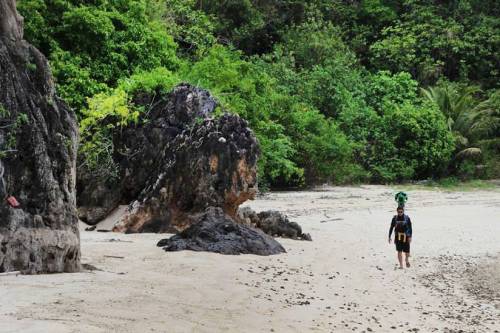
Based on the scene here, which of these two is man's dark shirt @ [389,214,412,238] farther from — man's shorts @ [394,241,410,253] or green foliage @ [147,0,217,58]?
green foliage @ [147,0,217,58]

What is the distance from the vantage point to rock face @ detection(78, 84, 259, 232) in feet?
43.8

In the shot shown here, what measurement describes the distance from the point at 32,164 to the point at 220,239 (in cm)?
439

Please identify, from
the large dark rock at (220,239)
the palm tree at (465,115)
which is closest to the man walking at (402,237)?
the large dark rock at (220,239)

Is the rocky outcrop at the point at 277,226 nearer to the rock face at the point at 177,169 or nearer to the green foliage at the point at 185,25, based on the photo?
the rock face at the point at 177,169

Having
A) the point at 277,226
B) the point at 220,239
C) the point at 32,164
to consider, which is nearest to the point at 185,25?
the point at 277,226

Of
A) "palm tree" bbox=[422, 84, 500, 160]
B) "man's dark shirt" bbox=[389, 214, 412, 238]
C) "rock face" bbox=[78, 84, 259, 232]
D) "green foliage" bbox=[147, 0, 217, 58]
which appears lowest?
"man's dark shirt" bbox=[389, 214, 412, 238]

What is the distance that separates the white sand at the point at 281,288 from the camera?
17.9 feet

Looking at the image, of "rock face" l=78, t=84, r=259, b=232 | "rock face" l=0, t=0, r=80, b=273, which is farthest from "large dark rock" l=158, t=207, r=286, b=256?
"rock face" l=0, t=0, r=80, b=273

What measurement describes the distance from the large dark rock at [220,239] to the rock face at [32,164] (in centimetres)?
315

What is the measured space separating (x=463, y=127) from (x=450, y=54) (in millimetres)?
7585

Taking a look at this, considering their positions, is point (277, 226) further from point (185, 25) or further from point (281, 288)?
point (185, 25)

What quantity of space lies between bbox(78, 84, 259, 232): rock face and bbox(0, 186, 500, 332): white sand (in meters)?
0.99

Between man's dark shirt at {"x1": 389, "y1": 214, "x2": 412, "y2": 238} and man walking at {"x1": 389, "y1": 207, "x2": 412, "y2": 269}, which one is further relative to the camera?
man's dark shirt at {"x1": 389, "y1": 214, "x2": 412, "y2": 238}

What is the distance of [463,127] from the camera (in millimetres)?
32312
